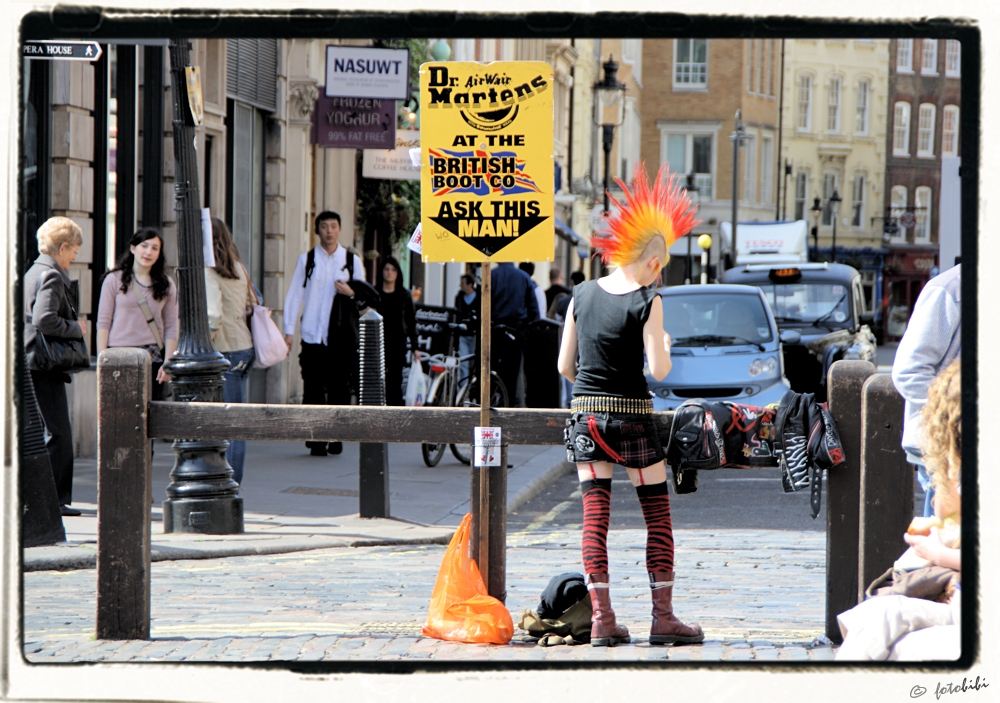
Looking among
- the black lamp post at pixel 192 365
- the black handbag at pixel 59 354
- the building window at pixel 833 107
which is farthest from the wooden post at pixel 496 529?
the building window at pixel 833 107

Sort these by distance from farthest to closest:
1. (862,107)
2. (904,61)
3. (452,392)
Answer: (904,61)
(862,107)
(452,392)

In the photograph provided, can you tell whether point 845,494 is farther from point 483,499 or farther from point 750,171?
point 750,171

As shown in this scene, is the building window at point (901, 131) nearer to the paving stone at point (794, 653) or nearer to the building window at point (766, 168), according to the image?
the building window at point (766, 168)

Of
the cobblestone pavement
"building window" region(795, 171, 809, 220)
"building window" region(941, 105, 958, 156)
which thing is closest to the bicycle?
the cobblestone pavement

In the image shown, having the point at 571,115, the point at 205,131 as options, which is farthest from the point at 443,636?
the point at 571,115

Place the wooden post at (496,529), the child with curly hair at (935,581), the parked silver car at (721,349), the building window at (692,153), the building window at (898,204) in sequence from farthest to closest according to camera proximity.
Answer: the building window at (898,204), the building window at (692,153), the parked silver car at (721,349), the wooden post at (496,529), the child with curly hair at (935,581)

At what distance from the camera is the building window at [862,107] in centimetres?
6097

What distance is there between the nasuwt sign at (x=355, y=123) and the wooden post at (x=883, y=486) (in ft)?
34.3

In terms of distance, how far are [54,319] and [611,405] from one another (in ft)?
13.7

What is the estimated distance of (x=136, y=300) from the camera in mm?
8766

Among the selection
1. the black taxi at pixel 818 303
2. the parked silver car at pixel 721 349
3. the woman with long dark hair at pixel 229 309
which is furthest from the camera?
the black taxi at pixel 818 303

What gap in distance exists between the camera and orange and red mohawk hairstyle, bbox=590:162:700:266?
201 inches

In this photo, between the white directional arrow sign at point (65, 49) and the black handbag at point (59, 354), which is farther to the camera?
the black handbag at point (59, 354)

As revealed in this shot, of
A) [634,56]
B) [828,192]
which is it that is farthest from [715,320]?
[828,192]
